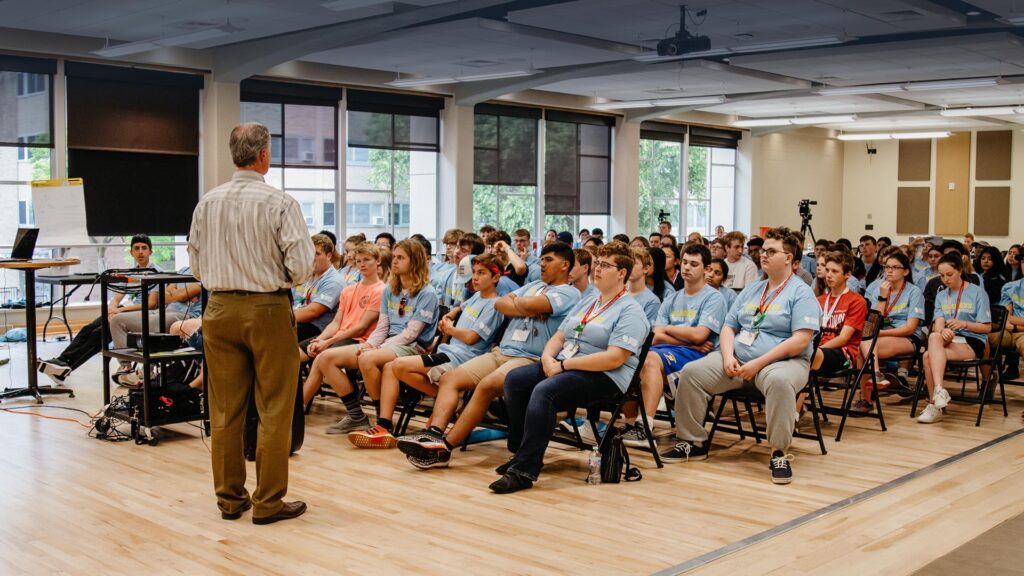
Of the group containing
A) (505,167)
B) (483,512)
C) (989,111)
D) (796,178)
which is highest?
(989,111)

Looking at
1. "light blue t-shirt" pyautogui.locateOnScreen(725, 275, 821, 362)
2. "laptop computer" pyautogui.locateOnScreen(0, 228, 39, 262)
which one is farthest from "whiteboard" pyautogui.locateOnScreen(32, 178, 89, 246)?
"light blue t-shirt" pyautogui.locateOnScreen(725, 275, 821, 362)

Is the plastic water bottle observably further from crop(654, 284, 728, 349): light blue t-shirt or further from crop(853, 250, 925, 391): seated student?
crop(853, 250, 925, 391): seated student

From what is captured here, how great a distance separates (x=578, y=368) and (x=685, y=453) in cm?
90

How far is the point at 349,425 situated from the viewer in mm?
5699

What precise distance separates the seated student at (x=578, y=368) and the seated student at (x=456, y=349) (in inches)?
22.2

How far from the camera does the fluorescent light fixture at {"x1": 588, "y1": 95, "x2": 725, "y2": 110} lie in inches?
571

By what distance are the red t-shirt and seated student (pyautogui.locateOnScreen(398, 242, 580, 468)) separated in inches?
65.9

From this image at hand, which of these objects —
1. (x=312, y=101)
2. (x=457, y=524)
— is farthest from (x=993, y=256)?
(x=312, y=101)

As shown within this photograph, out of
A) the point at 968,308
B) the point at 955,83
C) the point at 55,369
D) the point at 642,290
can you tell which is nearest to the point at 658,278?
the point at 642,290

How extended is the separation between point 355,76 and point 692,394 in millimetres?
9453

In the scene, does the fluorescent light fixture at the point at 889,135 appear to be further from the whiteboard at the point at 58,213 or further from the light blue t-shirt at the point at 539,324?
the light blue t-shirt at the point at 539,324

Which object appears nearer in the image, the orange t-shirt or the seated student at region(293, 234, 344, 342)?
the orange t-shirt

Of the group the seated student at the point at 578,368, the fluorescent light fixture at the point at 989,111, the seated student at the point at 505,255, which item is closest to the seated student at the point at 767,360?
the seated student at the point at 578,368

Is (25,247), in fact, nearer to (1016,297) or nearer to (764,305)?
(764,305)
